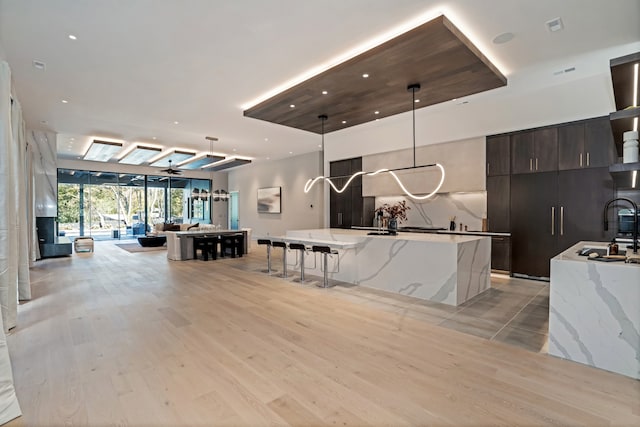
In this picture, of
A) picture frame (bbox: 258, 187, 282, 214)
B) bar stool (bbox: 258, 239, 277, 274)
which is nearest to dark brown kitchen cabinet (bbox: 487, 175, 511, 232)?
bar stool (bbox: 258, 239, 277, 274)

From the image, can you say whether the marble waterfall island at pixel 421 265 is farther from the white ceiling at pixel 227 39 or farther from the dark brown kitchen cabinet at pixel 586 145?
the white ceiling at pixel 227 39

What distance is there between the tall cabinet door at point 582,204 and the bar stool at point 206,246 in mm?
7716

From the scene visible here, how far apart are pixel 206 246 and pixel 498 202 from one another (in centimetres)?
698

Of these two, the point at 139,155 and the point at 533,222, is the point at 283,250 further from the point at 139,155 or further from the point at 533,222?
the point at 139,155

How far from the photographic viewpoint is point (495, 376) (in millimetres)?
2510

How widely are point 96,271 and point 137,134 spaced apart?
3.82m

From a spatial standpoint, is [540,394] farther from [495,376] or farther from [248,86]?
[248,86]

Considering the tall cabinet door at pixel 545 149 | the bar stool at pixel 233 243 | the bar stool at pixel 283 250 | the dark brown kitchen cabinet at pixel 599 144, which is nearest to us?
the dark brown kitchen cabinet at pixel 599 144

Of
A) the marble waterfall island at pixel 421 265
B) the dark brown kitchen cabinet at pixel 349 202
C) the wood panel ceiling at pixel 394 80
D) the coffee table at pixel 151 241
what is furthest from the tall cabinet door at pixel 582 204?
the coffee table at pixel 151 241

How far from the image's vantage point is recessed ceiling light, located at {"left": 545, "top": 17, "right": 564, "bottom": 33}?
335 cm

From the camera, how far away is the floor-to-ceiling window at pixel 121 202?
12.5 m

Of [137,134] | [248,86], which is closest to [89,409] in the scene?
[248,86]

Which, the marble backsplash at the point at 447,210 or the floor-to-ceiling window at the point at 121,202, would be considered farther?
the floor-to-ceiling window at the point at 121,202

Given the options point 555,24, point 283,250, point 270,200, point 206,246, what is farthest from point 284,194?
point 555,24
